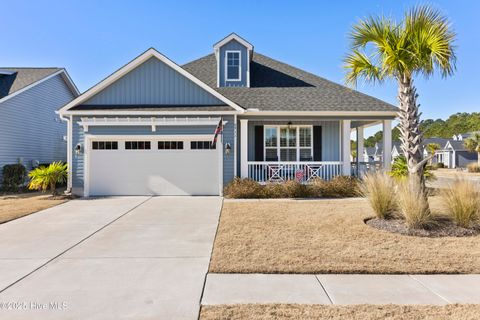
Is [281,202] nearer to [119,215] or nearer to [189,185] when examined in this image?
[189,185]

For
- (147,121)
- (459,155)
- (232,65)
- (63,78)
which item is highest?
(63,78)

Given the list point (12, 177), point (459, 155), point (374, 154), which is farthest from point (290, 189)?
point (374, 154)

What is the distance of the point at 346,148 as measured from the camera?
1338 centimetres

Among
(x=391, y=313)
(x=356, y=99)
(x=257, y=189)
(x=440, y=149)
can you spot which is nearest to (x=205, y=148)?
(x=257, y=189)

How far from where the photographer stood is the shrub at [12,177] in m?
14.8

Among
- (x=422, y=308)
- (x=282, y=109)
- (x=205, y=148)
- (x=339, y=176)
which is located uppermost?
(x=282, y=109)

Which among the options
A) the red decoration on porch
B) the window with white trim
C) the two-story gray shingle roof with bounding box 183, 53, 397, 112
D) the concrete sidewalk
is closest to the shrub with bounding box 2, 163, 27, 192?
the two-story gray shingle roof with bounding box 183, 53, 397, 112

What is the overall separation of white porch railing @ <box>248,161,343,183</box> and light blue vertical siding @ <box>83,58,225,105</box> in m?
3.31

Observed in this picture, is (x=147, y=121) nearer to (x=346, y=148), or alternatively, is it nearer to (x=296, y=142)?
(x=296, y=142)

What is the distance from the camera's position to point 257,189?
1207 centimetres

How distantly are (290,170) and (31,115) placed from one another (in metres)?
14.6

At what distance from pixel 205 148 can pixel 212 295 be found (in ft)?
30.9

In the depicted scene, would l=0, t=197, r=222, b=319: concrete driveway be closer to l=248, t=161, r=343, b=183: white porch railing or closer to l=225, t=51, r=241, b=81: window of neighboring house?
l=248, t=161, r=343, b=183: white porch railing

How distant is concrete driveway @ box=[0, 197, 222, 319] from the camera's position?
3578 mm
